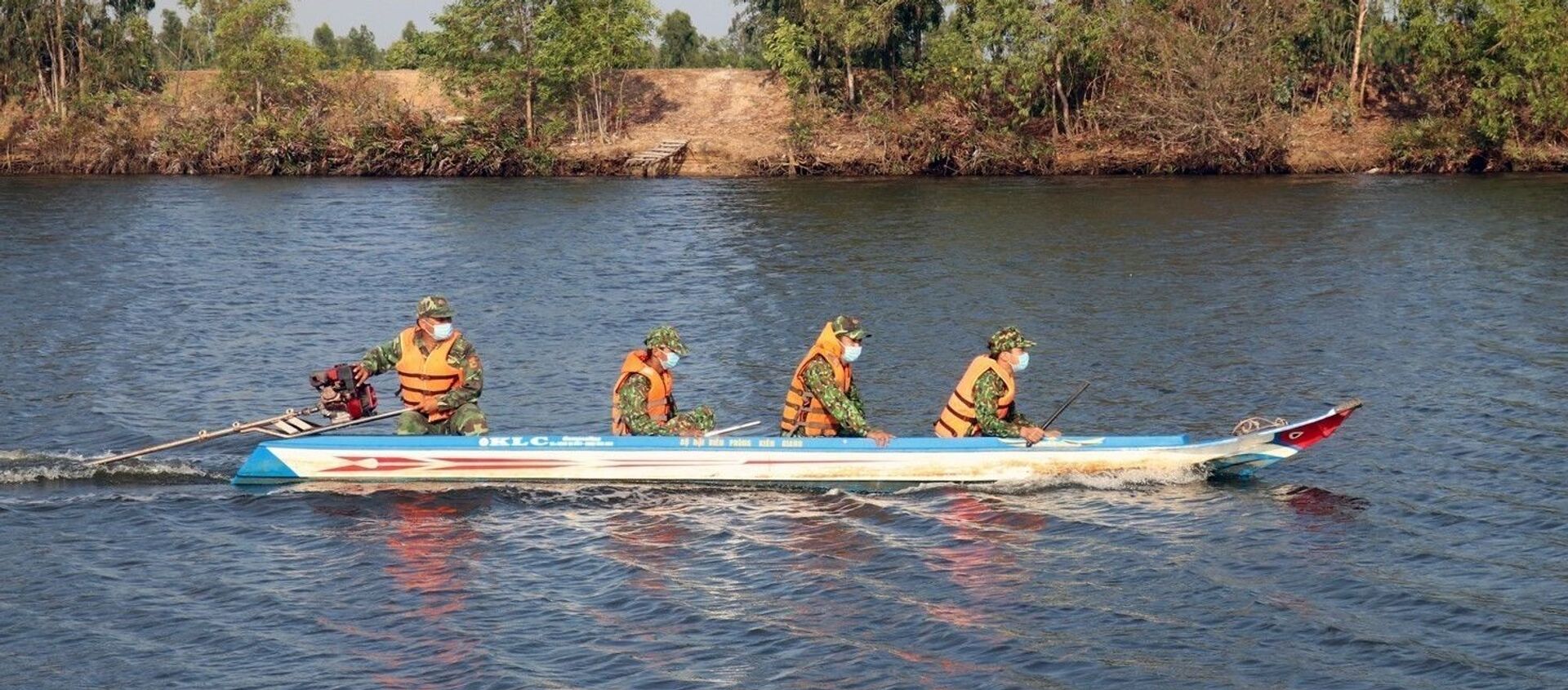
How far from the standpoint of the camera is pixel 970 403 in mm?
18875

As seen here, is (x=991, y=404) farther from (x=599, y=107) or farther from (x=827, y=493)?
(x=599, y=107)

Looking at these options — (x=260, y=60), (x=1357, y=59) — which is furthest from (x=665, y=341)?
(x=260, y=60)

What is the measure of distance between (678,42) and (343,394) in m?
64.4

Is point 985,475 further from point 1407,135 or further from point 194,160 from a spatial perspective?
point 194,160

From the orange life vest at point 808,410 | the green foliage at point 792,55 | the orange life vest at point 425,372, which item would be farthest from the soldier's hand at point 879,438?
the green foliage at point 792,55

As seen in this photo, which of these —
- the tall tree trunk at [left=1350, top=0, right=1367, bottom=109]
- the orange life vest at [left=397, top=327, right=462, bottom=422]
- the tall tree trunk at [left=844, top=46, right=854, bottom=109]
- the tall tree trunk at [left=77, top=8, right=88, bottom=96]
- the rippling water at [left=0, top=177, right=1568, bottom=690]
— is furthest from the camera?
the tall tree trunk at [left=77, top=8, right=88, bottom=96]

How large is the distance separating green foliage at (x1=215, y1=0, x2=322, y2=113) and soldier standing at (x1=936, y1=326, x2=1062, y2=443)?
1942 inches

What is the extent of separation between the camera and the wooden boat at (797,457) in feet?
61.8

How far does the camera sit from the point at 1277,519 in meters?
17.9

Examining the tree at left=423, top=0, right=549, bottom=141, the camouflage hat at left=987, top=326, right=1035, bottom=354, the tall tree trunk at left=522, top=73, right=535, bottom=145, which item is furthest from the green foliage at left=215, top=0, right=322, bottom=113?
the camouflage hat at left=987, top=326, right=1035, bottom=354

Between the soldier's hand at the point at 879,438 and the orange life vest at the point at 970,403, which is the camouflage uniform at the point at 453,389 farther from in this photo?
the orange life vest at the point at 970,403

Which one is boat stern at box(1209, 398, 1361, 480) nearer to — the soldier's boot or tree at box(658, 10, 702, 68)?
the soldier's boot

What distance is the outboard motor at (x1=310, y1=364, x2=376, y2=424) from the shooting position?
63.6 ft

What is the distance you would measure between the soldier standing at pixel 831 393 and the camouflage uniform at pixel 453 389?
342 cm
